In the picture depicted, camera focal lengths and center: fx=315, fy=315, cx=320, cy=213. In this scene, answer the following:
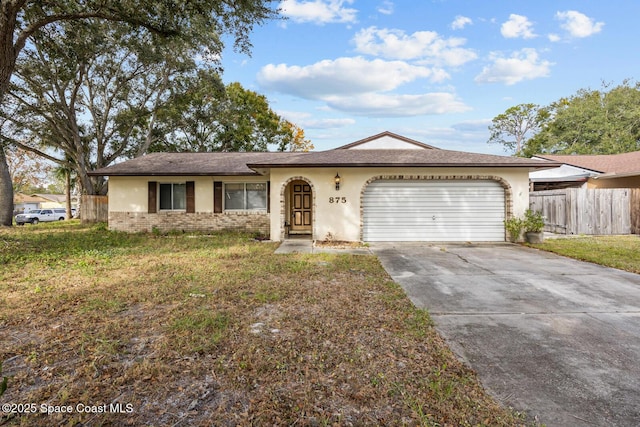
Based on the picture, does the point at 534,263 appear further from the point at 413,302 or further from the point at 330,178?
the point at 330,178

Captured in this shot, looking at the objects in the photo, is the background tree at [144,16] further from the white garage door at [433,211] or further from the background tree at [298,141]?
the background tree at [298,141]

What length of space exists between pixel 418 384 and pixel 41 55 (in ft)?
70.2

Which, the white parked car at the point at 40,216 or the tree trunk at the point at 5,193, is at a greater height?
the tree trunk at the point at 5,193

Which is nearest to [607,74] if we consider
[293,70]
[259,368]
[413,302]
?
[293,70]

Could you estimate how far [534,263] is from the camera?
7328 mm

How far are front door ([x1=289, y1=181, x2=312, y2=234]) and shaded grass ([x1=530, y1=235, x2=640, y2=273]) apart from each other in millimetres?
7916

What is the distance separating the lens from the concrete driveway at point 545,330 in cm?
240

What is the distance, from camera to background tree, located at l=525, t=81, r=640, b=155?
91.0ft

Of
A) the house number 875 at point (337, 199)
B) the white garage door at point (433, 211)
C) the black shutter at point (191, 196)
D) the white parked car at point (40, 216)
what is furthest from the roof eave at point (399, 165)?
the white parked car at point (40, 216)

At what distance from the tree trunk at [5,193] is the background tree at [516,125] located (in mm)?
43265

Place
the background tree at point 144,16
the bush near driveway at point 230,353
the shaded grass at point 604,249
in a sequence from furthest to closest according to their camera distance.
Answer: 1. the background tree at point 144,16
2. the shaded grass at point 604,249
3. the bush near driveway at point 230,353

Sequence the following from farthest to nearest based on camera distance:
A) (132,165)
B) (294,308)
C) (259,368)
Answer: (132,165), (294,308), (259,368)

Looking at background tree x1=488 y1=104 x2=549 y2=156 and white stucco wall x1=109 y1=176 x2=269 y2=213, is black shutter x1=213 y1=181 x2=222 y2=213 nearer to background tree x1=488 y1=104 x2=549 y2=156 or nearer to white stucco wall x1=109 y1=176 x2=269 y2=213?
white stucco wall x1=109 y1=176 x2=269 y2=213

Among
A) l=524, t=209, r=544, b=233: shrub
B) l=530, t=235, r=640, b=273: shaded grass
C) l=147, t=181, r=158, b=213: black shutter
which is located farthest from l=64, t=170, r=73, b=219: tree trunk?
l=530, t=235, r=640, b=273: shaded grass
